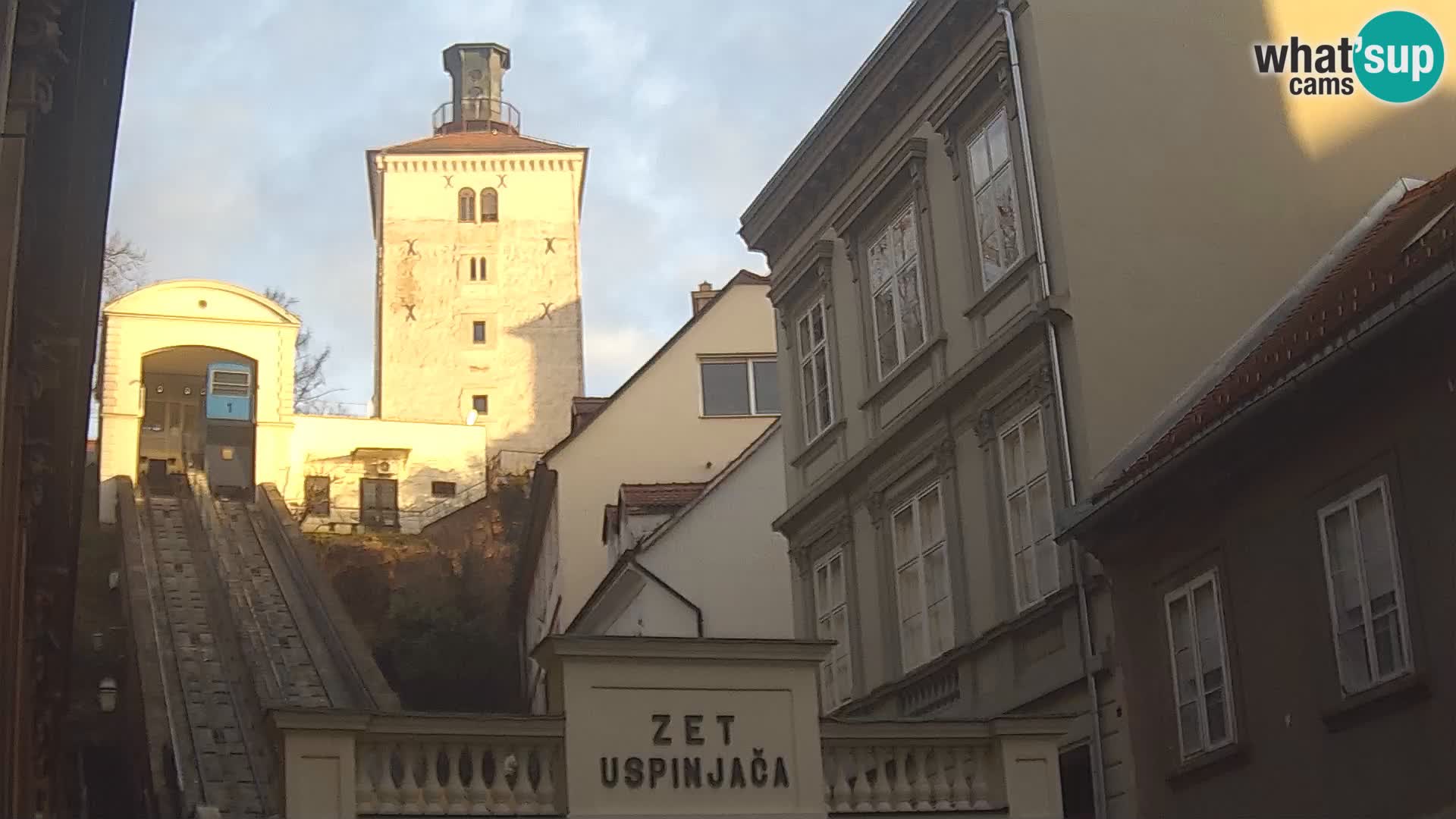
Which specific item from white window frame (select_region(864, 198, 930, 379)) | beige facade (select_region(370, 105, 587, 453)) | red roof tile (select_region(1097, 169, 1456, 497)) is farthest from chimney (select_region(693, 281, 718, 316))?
beige facade (select_region(370, 105, 587, 453))

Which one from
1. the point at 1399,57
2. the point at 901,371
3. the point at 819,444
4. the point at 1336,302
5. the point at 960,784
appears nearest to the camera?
the point at 960,784

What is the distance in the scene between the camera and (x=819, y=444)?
82.7 ft

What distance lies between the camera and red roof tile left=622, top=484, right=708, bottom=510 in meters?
33.8

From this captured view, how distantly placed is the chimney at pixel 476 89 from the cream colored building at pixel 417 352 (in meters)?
0.10

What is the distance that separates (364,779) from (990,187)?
994 cm

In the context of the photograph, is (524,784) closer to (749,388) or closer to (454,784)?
(454,784)

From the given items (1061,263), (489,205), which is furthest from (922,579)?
(489,205)

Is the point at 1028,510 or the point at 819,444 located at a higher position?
the point at 819,444

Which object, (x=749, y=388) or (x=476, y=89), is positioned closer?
(x=749, y=388)

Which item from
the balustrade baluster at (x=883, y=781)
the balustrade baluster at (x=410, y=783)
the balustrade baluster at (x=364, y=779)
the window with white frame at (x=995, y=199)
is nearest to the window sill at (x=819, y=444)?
the window with white frame at (x=995, y=199)

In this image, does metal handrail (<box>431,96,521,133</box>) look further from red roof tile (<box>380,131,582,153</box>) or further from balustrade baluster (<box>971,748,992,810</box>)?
balustrade baluster (<box>971,748,992,810</box>)

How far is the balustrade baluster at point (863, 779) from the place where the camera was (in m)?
15.1

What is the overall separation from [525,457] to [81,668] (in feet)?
113

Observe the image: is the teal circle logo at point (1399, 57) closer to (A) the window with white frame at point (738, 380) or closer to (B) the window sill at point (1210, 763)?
(B) the window sill at point (1210, 763)
